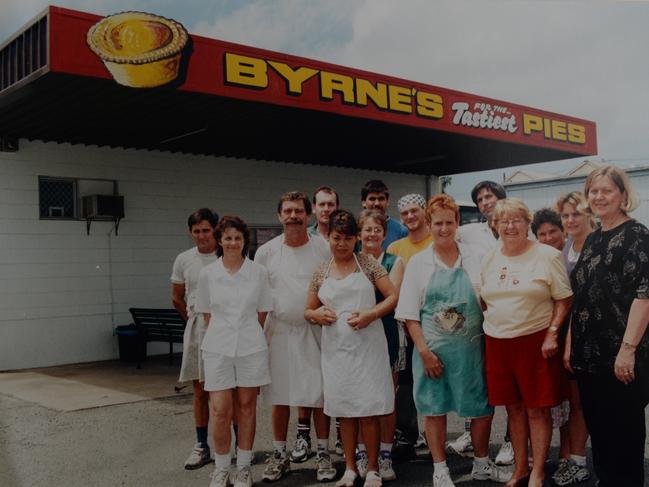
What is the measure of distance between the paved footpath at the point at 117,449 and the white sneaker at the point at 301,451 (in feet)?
0.26

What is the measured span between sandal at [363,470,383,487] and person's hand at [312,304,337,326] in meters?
0.96

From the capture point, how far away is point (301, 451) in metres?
4.61

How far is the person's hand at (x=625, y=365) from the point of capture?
3258 mm

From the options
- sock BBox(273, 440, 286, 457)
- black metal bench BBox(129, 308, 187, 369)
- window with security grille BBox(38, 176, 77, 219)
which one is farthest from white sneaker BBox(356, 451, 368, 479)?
window with security grille BBox(38, 176, 77, 219)

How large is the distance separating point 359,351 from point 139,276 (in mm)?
6691

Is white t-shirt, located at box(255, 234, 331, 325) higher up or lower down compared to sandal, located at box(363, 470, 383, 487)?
higher up

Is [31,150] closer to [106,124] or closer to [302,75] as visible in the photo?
[106,124]

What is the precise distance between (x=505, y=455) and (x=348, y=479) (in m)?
1.24

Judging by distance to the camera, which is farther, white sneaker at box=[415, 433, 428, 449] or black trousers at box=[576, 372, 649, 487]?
white sneaker at box=[415, 433, 428, 449]

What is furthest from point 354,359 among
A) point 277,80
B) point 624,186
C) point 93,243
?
point 93,243

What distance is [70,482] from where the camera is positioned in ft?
13.9

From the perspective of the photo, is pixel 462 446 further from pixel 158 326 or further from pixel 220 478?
pixel 158 326

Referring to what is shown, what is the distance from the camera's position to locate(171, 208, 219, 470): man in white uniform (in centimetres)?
460

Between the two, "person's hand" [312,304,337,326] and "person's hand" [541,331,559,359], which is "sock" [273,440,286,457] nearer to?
"person's hand" [312,304,337,326]
